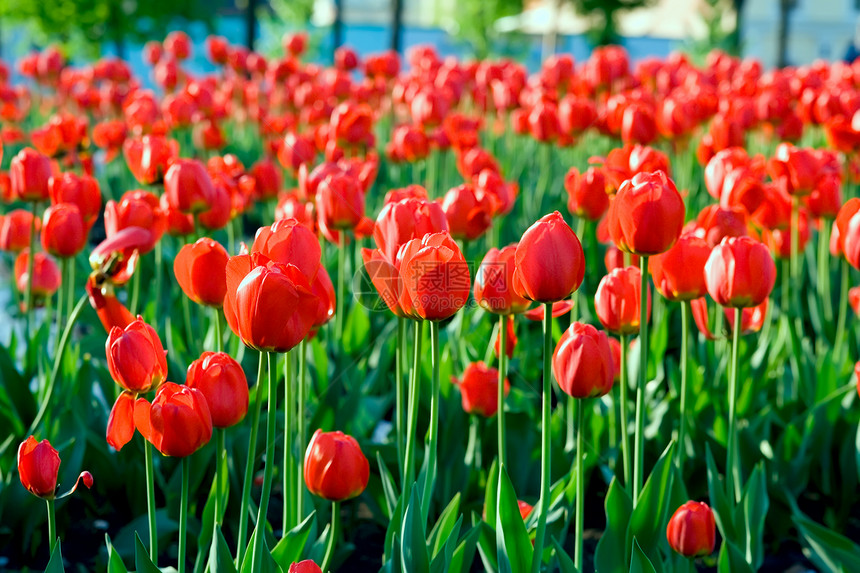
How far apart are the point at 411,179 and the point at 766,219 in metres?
3.07

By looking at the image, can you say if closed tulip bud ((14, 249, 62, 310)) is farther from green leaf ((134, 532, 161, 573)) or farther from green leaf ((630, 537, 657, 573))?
green leaf ((630, 537, 657, 573))

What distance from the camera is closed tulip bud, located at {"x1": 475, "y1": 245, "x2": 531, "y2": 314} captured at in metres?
1.50

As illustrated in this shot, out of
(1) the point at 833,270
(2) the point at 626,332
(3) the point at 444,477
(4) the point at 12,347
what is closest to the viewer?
(2) the point at 626,332

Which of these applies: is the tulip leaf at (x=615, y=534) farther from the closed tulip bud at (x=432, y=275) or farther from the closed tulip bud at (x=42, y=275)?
the closed tulip bud at (x=42, y=275)

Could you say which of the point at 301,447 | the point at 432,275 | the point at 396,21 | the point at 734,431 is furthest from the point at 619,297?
the point at 396,21

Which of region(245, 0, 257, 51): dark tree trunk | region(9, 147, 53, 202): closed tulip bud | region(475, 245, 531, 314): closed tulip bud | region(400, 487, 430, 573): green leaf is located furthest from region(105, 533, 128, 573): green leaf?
region(245, 0, 257, 51): dark tree trunk

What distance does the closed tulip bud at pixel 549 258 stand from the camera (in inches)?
51.2

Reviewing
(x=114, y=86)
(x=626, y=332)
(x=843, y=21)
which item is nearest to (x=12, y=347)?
(x=626, y=332)

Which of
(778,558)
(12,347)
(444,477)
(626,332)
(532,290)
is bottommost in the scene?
(778,558)

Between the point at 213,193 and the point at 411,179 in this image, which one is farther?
the point at 411,179

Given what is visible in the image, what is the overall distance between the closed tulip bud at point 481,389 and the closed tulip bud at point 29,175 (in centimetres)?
129

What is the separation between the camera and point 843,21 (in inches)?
1403

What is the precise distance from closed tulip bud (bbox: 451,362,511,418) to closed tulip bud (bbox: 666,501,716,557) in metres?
0.49

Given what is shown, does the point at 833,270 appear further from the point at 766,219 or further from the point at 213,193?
the point at 213,193
